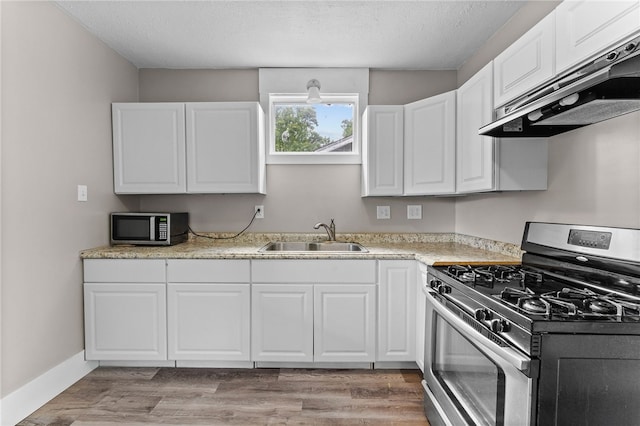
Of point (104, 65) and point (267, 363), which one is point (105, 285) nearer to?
point (267, 363)

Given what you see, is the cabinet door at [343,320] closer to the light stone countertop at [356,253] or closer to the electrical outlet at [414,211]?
the light stone countertop at [356,253]

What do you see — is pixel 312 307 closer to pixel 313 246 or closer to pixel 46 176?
pixel 313 246

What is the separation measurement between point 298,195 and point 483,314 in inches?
81.8

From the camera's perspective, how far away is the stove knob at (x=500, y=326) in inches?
46.6

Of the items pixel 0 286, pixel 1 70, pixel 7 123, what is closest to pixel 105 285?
pixel 0 286

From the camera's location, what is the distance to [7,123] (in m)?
1.85

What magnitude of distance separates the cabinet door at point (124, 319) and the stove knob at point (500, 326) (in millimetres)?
2052

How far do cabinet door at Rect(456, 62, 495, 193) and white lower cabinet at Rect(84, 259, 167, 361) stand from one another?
210 cm

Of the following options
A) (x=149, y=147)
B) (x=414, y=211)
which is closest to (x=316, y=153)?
(x=414, y=211)

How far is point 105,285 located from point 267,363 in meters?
1.23

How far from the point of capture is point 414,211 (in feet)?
10.4

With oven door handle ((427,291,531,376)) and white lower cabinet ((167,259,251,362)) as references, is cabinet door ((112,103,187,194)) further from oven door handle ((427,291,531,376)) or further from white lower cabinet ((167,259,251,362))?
oven door handle ((427,291,531,376))

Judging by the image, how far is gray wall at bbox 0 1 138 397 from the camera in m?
1.88

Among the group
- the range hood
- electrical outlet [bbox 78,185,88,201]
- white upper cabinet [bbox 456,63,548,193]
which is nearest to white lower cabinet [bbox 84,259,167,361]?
electrical outlet [bbox 78,185,88,201]
